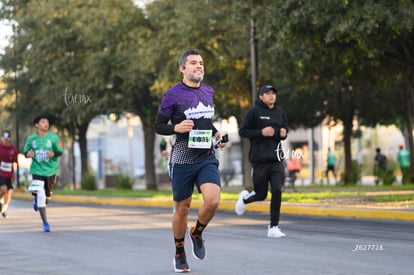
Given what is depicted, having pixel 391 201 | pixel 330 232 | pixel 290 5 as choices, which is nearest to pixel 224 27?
pixel 290 5

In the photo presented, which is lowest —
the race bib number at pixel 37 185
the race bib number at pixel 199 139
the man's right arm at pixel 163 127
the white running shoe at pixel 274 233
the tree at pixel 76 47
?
the white running shoe at pixel 274 233

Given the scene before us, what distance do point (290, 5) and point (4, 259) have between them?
11.1 m

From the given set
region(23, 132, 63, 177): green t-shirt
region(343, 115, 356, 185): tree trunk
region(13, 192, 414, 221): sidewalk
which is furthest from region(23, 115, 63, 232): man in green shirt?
region(343, 115, 356, 185): tree trunk

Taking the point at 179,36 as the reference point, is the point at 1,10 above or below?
above

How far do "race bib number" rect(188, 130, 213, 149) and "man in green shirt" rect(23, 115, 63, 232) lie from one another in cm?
647

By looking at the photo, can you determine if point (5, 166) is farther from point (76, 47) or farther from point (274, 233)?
point (76, 47)

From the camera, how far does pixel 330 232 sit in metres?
12.6

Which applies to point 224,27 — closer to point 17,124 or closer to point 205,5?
point 205,5

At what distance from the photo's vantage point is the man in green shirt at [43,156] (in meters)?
14.0

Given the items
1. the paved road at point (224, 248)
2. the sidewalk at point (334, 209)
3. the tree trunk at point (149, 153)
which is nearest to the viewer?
the paved road at point (224, 248)

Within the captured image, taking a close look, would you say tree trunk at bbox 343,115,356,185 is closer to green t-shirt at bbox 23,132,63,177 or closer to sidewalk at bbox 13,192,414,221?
sidewalk at bbox 13,192,414,221

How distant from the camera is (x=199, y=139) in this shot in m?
7.84

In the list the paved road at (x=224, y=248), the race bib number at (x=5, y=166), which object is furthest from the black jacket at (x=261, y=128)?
the race bib number at (x=5, y=166)

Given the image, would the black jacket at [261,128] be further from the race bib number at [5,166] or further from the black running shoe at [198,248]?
the race bib number at [5,166]
